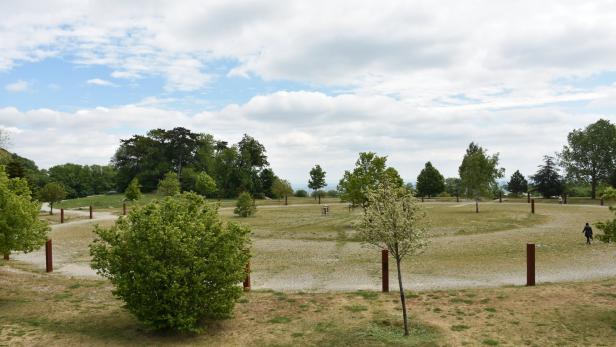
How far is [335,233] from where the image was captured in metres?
27.1

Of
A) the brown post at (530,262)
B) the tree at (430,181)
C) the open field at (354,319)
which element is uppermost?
the tree at (430,181)

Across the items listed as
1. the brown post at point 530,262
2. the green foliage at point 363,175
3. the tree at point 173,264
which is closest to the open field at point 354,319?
the brown post at point 530,262

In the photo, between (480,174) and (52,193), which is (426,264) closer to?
(480,174)

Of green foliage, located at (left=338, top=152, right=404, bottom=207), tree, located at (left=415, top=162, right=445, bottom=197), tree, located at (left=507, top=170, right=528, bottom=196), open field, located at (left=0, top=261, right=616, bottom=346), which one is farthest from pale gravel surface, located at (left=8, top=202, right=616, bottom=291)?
tree, located at (left=507, top=170, right=528, bottom=196)

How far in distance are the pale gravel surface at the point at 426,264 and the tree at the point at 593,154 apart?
46.4 m

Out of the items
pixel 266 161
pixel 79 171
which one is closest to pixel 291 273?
pixel 266 161

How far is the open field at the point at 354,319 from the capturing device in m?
9.07

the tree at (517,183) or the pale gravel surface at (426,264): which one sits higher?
the tree at (517,183)

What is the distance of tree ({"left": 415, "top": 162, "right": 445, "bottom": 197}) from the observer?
69688mm

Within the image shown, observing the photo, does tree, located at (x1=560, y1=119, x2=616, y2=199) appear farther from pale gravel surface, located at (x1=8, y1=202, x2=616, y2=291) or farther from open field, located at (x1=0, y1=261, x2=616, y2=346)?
open field, located at (x1=0, y1=261, x2=616, y2=346)

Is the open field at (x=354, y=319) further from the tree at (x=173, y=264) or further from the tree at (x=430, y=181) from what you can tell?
the tree at (x=430, y=181)

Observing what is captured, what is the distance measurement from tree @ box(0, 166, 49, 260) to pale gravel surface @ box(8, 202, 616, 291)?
325 cm

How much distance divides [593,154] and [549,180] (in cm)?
642

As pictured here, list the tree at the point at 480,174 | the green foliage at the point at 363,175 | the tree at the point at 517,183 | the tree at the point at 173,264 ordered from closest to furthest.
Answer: the tree at the point at 173,264 < the green foliage at the point at 363,175 < the tree at the point at 480,174 < the tree at the point at 517,183
